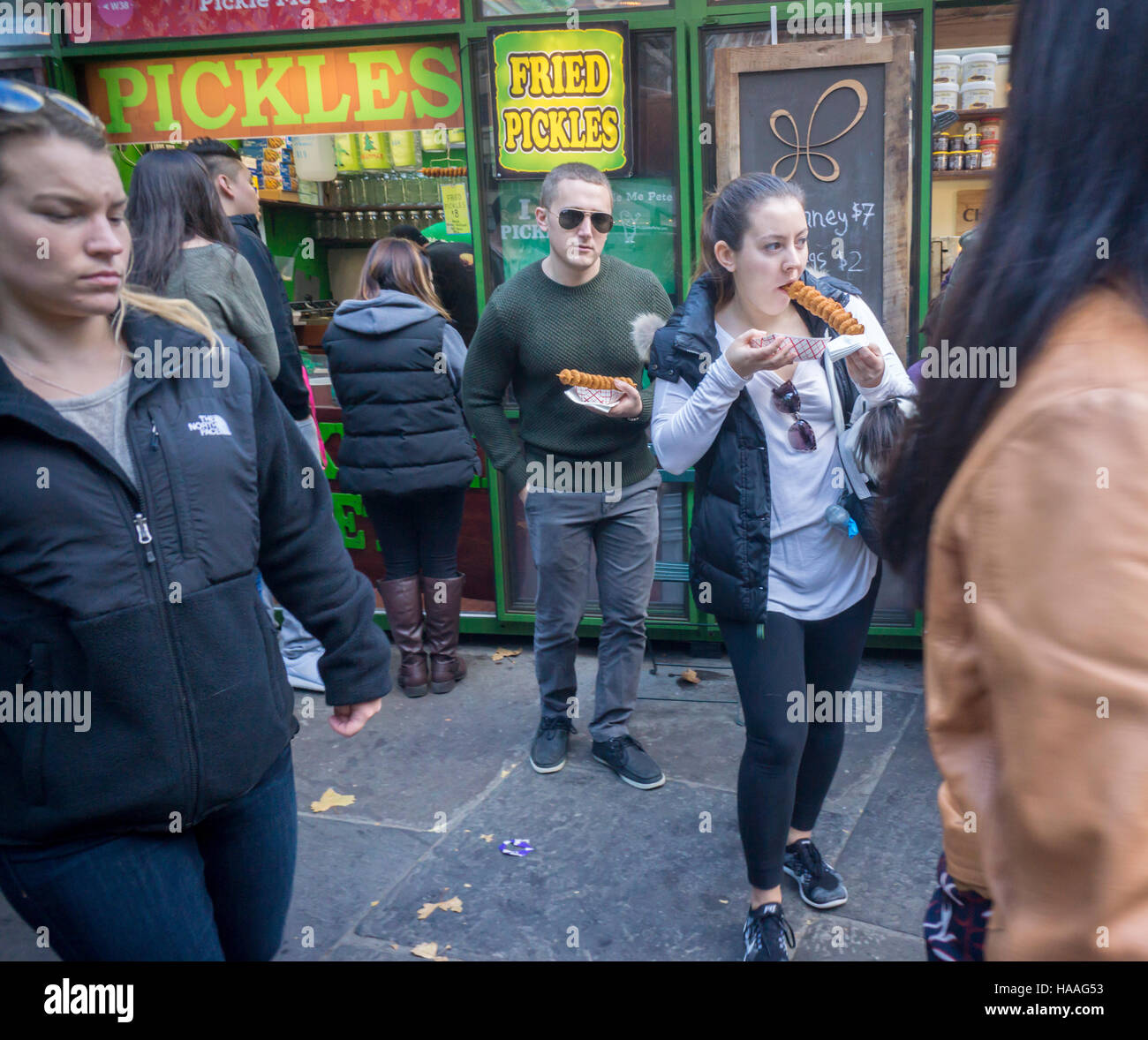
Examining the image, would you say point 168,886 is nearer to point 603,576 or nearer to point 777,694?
point 777,694

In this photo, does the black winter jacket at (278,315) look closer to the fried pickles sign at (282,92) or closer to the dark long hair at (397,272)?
the dark long hair at (397,272)

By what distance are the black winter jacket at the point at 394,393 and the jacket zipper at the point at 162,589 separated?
9.81 feet

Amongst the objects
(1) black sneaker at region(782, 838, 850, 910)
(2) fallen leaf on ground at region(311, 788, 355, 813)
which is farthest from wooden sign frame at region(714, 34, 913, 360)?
(2) fallen leaf on ground at region(311, 788, 355, 813)

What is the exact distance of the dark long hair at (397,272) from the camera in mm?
4848

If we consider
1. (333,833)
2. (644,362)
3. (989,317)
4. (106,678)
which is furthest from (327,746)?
(989,317)

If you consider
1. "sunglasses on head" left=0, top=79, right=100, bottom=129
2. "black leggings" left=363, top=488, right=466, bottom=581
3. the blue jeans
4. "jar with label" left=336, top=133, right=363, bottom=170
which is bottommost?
"black leggings" left=363, top=488, right=466, bottom=581

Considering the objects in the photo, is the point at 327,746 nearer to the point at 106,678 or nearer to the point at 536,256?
the point at 536,256

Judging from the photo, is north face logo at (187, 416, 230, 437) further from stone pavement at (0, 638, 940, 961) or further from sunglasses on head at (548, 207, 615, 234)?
sunglasses on head at (548, 207, 615, 234)

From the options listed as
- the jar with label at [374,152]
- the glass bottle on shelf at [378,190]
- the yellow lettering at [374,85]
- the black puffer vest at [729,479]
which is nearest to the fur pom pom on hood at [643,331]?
the black puffer vest at [729,479]

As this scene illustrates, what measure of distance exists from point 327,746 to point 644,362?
88.1 inches

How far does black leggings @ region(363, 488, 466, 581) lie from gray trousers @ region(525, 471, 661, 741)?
89cm

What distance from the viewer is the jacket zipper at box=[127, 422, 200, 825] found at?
171 centimetres

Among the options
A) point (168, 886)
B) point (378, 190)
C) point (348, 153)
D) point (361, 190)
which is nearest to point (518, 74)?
point (348, 153)

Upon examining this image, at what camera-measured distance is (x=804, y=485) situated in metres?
2.74
